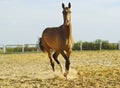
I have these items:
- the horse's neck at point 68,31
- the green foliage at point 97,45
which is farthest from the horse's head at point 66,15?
the green foliage at point 97,45

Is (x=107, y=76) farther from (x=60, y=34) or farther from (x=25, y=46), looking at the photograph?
(x=25, y=46)

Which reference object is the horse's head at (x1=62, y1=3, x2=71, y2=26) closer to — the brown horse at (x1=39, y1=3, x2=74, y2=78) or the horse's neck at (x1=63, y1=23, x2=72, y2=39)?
the brown horse at (x1=39, y1=3, x2=74, y2=78)

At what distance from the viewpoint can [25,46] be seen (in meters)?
47.0

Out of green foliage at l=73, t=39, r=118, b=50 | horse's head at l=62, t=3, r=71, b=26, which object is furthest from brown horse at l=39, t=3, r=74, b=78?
green foliage at l=73, t=39, r=118, b=50

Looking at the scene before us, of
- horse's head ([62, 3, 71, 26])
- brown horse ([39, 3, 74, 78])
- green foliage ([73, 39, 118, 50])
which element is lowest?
green foliage ([73, 39, 118, 50])

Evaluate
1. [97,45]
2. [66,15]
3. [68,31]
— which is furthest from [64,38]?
[97,45]

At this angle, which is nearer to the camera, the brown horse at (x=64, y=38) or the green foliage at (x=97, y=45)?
the brown horse at (x=64, y=38)

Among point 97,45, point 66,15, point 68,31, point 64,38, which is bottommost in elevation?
point 97,45

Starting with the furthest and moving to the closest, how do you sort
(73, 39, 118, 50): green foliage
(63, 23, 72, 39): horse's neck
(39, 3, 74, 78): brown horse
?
(73, 39, 118, 50): green foliage < (63, 23, 72, 39): horse's neck < (39, 3, 74, 78): brown horse

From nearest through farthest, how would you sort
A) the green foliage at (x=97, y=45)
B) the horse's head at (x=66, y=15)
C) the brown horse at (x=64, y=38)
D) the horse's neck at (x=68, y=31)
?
the horse's head at (x=66, y=15), the brown horse at (x=64, y=38), the horse's neck at (x=68, y=31), the green foliage at (x=97, y=45)

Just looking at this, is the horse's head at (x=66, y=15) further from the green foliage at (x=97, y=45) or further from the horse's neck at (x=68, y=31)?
the green foliage at (x=97, y=45)

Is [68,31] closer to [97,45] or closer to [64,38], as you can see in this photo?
[64,38]

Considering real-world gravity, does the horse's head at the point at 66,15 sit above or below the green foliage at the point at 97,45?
above

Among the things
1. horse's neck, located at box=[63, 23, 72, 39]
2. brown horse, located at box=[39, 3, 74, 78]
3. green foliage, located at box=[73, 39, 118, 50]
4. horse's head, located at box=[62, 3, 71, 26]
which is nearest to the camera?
horse's head, located at box=[62, 3, 71, 26]
